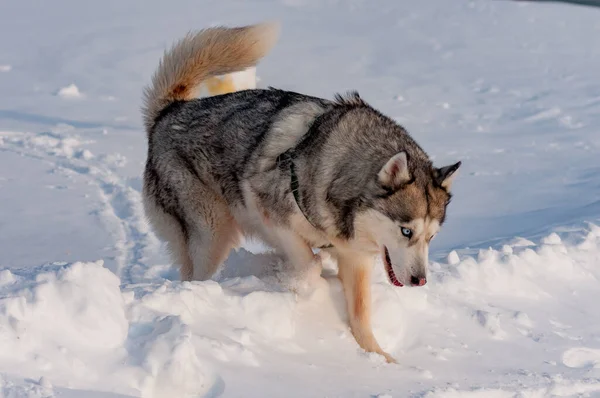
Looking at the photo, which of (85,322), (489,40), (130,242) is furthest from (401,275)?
(489,40)

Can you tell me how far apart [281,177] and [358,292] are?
69cm

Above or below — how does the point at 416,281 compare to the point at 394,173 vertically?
below

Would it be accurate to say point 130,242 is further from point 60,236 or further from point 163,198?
point 163,198

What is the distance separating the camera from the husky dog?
3586 mm

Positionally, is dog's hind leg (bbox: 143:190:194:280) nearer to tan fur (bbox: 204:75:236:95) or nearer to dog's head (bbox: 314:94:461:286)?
dog's head (bbox: 314:94:461:286)

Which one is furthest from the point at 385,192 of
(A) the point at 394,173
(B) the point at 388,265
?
(B) the point at 388,265

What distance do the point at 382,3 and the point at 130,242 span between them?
12.7 m

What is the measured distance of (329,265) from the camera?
4.49m

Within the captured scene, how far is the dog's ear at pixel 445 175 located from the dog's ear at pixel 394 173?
7.4 inches

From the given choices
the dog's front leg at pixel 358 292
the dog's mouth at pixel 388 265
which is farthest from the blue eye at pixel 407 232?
the dog's front leg at pixel 358 292

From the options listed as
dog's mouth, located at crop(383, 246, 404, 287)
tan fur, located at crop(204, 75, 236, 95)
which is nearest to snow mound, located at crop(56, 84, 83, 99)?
tan fur, located at crop(204, 75, 236, 95)

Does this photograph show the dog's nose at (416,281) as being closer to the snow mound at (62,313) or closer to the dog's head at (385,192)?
the dog's head at (385,192)

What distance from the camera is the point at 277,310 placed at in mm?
3600

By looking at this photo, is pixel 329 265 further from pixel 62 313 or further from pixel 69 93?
pixel 69 93
